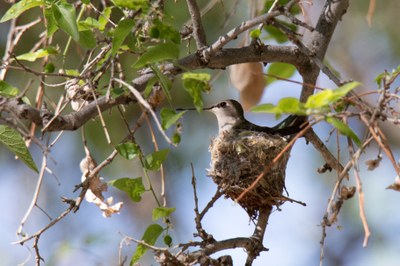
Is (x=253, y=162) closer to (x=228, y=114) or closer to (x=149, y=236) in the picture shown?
(x=228, y=114)

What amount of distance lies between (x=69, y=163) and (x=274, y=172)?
3.59 meters

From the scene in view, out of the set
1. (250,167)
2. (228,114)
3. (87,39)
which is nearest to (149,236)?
(87,39)

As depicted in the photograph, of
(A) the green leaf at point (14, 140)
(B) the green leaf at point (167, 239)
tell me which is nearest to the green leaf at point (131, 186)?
(B) the green leaf at point (167, 239)

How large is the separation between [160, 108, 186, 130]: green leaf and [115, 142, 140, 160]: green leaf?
0.33 metres

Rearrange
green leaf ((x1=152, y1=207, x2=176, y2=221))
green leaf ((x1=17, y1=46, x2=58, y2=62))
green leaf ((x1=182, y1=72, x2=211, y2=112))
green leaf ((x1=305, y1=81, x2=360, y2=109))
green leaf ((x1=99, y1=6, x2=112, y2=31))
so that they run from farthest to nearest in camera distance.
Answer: green leaf ((x1=17, y1=46, x2=58, y2=62)), green leaf ((x1=99, y1=6, x2=112, y2=31)), green leaf ((x1=152, y1=207, x2=176, y2=221)), green leaf ((x1=182, y1=72, x2=211, y2=112)), green leaf ((x1=305, y1=81, x2=360, y2=109))

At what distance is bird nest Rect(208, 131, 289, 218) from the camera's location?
148 inches

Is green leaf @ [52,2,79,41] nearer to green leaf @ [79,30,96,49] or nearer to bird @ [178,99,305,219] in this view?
green leaf @ [79,30,96,49]

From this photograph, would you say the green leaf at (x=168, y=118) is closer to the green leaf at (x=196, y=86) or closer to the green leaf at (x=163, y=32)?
the green leaf at (x=196, y=86)

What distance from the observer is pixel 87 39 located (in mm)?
3045

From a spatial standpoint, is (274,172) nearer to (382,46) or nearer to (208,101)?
(208,101)

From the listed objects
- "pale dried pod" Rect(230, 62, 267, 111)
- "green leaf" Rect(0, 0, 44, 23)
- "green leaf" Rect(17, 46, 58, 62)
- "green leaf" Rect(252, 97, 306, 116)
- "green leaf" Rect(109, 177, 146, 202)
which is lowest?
"green leaf" Rect(252, 97, 306, 116)

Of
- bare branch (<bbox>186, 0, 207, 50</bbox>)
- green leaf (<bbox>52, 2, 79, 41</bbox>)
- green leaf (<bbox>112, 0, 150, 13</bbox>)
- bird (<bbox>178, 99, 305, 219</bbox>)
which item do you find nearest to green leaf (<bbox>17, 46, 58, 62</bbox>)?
green leaf (<bbox>52, 2, 79, 41</bbox>)

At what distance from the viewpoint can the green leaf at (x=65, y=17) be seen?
2.65 m

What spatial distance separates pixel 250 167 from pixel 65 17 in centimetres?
155
